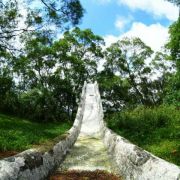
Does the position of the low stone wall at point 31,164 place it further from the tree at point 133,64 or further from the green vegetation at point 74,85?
the tree at point 133,64

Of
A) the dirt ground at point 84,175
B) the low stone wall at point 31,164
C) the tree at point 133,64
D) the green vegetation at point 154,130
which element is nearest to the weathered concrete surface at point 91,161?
the low stone wall at point 31,164

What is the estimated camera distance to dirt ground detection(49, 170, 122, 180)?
8.00 metres

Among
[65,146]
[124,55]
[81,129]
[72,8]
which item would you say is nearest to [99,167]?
[65,146]

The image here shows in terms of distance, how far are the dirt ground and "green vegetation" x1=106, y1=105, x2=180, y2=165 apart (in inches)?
107

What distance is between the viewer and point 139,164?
7.07 metres

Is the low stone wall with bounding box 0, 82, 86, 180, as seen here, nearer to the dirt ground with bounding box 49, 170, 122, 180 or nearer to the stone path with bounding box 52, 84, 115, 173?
the dirt ground with bounding box 49, 170, 122, 180

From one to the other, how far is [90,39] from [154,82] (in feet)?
39.2

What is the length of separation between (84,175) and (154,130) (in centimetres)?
743

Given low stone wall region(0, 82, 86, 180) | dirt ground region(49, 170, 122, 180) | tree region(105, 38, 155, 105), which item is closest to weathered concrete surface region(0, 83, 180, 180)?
low stone wall region(0, 82, 86, 180)

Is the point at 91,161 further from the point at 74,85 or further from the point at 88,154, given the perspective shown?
the point at 74,85

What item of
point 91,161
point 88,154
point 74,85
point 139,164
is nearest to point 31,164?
point 139,164

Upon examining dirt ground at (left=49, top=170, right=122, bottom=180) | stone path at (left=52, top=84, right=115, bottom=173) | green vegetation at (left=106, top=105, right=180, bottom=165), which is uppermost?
green vegetation at (left=106, top=105, right=180, bottom=165)

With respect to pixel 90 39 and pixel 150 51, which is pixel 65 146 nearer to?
pixel 90 39

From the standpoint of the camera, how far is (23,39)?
2083 centimetres
